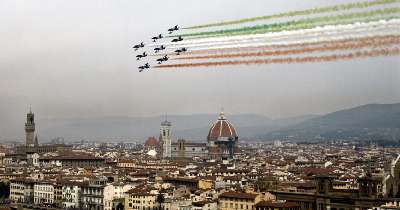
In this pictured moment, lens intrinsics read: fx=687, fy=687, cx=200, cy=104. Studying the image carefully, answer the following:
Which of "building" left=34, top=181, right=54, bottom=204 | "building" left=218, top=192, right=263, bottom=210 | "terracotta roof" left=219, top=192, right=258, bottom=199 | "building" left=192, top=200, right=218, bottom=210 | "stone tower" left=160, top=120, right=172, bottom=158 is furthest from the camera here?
"stone tower" left=160, top=120, right=172, bottom=158

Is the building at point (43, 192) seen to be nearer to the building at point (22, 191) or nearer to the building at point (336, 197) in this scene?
→ the building at point (22, 191)

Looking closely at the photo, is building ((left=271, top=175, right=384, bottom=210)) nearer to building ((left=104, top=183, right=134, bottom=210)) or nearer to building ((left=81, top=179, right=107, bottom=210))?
building ((left=104, top=183, right=134, bottom=210))

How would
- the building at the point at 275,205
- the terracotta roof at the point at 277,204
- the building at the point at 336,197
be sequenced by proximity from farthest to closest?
1. the terracotta roof at the point at 277,204
2. the building at the point at 275,205
3. the building at the point at 336,197

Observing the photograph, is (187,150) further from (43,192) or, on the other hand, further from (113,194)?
(113,194)

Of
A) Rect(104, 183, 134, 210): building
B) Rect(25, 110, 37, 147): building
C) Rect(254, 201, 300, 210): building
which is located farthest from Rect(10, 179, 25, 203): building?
Rect(25, 110, 37, 147): building

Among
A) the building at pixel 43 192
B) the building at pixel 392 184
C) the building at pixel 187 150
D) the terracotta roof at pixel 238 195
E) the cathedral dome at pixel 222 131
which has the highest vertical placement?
the cathedral dome at pixel 222 131

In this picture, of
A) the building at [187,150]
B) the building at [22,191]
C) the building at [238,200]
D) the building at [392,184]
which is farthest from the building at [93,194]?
the building at [187,150]
